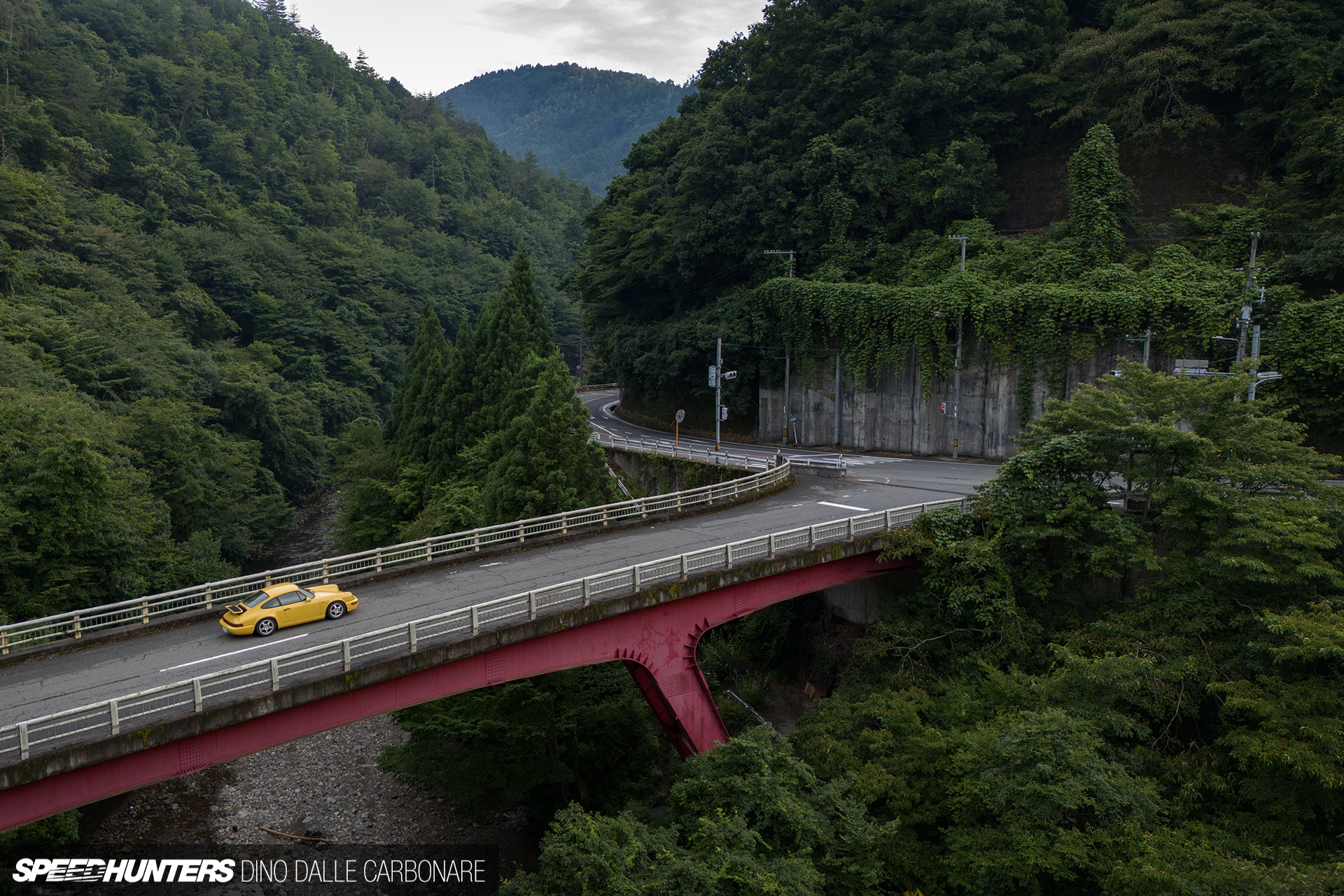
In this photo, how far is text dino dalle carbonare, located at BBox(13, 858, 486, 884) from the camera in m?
20.5

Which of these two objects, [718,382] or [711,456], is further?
[718,382]

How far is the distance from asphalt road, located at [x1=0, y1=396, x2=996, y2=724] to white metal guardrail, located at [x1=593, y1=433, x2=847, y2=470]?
4016 mm

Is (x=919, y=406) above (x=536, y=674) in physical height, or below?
above

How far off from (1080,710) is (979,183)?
34989mm

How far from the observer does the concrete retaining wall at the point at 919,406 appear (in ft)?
130

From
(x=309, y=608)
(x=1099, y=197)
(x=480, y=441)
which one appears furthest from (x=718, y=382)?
(x=309, y=608)

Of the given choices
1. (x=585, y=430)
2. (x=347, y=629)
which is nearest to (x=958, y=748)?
(x=347, y=629)

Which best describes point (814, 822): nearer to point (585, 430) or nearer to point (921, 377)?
point (585, 430)

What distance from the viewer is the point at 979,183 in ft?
148

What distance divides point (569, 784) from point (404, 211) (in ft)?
385

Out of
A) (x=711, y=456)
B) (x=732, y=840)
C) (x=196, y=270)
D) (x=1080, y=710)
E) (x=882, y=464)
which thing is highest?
(x=196, y=270)

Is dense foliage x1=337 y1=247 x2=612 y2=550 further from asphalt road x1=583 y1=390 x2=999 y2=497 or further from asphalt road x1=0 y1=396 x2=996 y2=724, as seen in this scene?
asphalt road x1=583 y1=390 x2=999 y2=497

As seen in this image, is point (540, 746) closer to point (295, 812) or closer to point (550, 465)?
point (295, 812)

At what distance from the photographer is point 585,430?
29219 millimetres
